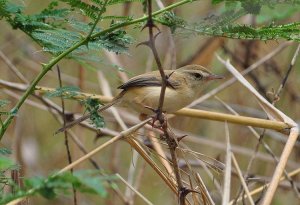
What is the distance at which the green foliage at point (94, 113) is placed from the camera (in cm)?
176

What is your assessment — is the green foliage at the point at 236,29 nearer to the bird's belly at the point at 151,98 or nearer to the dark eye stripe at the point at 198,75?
the bird's belly at the point at 151,98

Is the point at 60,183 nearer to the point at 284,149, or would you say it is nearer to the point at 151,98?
the point at 284,149

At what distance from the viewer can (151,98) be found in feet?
8.49

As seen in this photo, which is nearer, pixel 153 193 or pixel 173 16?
pixel 173 16

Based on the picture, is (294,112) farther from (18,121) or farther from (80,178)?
(80,178)

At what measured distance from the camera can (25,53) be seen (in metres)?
4.29

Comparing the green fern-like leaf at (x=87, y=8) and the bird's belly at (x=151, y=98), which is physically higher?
the green fern-like leaf at (x=87, y=8)

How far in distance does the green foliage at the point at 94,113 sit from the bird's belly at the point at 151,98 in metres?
0.70

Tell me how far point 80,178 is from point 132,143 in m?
0.94

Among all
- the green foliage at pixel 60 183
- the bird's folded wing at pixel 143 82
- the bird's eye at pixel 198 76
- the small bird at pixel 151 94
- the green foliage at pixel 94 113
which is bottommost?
the green foliage at pixel 60 183

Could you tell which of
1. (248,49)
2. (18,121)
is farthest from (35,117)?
(248,49)

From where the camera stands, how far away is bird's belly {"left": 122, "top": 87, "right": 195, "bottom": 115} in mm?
2531

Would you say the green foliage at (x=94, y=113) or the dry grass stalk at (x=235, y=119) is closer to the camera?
the green foliage at (x=94, y=113)

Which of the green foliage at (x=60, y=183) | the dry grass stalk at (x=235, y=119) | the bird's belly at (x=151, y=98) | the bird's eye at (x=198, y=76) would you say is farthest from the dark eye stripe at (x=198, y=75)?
the green foliage at (x=60, y=183)
